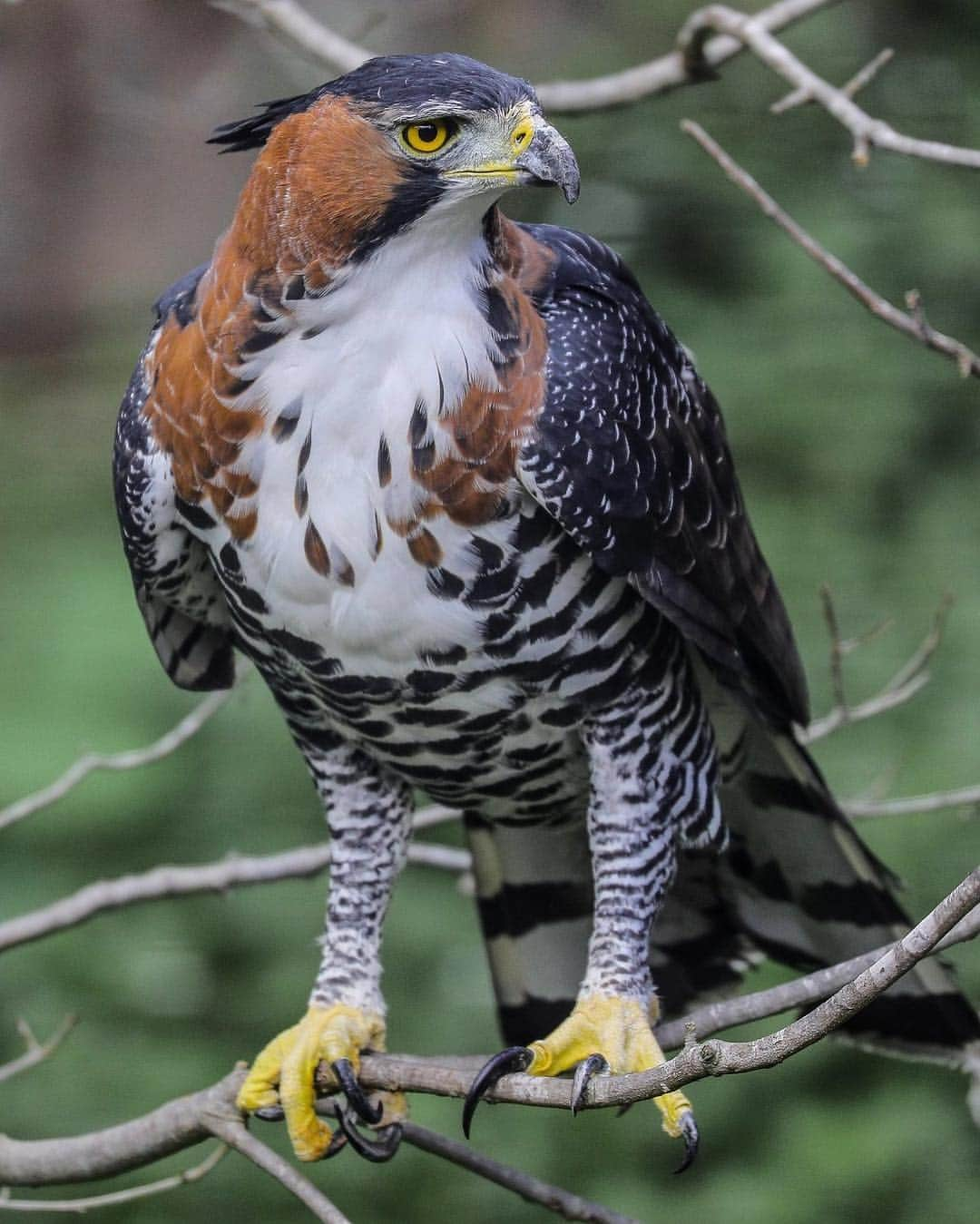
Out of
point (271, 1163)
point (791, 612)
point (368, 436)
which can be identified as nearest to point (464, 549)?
point (368, 436)

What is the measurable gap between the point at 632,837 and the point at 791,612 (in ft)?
5.98

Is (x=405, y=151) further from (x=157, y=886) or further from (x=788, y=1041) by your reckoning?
(x=157, y=886)

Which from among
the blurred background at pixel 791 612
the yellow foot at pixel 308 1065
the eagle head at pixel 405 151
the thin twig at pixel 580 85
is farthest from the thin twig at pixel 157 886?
the thin twig at pixel 580 85

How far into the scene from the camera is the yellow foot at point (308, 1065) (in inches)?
108

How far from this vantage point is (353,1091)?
2.71 metres

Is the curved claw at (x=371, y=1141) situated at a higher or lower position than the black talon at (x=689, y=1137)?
lower

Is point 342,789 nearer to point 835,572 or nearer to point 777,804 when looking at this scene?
point 777,804

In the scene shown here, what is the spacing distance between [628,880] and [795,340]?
2415mm

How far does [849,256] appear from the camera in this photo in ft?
15.6

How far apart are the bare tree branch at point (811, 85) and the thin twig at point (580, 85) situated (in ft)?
0.15

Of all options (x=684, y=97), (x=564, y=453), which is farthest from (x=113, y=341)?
(x=564, y=453)

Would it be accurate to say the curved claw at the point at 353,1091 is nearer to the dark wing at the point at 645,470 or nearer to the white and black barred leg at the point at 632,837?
the white and black barred leg at the point at 632,837

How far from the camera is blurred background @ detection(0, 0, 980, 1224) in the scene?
4.07 meters

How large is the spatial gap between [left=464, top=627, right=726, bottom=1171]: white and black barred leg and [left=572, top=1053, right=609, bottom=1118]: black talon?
7 centimetres
